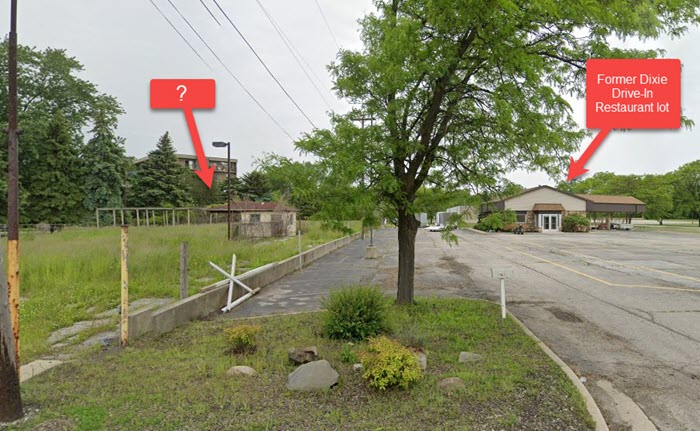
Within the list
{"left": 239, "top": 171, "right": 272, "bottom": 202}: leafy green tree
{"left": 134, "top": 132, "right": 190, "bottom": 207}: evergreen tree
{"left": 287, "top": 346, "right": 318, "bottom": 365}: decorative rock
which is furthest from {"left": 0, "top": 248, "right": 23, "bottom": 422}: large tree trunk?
{"left": 239, "top": 171, "right": 272, "bottom": 202}: leafy green tree

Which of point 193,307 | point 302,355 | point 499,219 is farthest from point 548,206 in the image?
point 302,355

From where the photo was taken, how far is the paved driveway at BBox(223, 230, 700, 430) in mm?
4516

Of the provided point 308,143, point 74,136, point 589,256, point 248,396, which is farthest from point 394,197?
point 74,136

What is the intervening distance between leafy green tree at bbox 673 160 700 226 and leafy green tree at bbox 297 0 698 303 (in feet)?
268

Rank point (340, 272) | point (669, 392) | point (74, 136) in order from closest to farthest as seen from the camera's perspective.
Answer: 1. point (669, 392)
2. point (340, 272)
3. point (74, 136)

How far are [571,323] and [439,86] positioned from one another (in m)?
4.86

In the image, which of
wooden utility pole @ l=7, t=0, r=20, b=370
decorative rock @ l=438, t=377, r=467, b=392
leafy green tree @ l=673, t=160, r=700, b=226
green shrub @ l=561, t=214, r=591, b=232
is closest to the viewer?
wooden utility pole @ l=7, t=0, r=20, b=370

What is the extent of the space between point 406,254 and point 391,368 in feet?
12.1

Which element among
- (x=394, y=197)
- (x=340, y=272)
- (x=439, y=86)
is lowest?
(x=340, y=272)

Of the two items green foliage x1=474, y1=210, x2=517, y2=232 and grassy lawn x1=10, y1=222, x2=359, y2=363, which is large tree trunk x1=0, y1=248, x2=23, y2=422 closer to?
grassy lawn x1=10, y1=222, x2=359, y2=363

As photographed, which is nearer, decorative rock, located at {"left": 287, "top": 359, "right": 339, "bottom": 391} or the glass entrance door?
decorative rock, located at {"left": 287, "top": 359, "right": 339, "bottom": 391}

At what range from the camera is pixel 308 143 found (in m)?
6.44

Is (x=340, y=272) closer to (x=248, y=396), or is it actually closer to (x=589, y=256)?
(x=248, y=396)

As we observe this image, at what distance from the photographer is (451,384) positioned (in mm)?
4145
